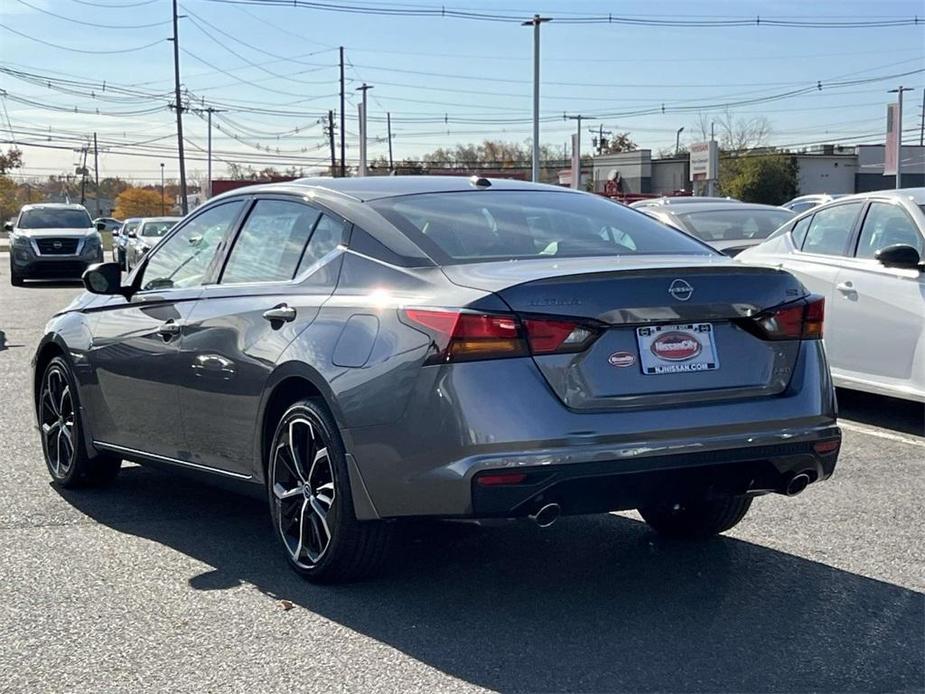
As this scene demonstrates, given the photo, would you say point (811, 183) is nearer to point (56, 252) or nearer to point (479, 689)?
point (56, 252)

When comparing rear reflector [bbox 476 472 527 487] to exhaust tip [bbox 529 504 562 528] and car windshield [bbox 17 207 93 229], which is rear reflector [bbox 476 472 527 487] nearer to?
exhaust tip [bbox 529 504 562 528]

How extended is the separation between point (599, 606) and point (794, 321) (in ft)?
4.28

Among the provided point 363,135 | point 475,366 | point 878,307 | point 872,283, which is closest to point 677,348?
point 475,366

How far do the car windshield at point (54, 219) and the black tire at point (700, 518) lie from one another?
24.8 m

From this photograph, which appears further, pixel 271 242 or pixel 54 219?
pixel 54 219

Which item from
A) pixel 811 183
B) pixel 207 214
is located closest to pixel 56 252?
pixel 207 214

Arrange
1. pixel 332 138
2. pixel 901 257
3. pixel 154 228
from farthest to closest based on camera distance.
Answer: pixel 332 138 < pixel 154 228 < pixel 901 257

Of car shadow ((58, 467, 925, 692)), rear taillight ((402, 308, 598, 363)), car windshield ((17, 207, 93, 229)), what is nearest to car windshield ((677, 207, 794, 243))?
car shadow ((58, 467, 925, 692))

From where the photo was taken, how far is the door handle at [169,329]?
223 inches

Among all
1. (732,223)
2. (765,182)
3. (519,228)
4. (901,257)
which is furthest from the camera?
(765,182)

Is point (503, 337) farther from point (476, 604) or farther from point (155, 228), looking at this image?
point (155, 228)

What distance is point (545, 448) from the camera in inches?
160

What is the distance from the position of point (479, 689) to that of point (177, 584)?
5.46 ft

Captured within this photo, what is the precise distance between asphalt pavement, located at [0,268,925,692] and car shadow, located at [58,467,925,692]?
12 mm
